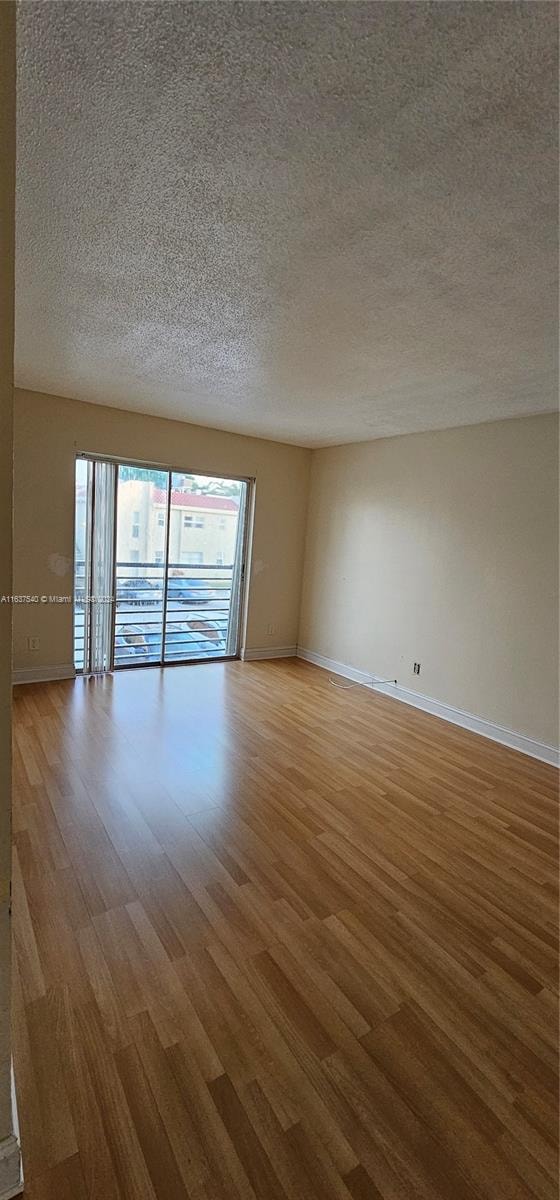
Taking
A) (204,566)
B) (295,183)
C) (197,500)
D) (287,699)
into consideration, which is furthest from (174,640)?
(295,183)

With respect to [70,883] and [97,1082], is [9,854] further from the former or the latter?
[70,883]

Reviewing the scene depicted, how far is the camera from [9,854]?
969mm

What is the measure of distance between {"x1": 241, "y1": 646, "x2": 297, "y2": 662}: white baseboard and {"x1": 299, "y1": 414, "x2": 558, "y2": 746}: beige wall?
62cm

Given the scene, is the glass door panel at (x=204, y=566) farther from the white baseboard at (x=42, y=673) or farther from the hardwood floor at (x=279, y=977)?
the hardwood floor at (x=279, y=977)

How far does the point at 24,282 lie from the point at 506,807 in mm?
3712

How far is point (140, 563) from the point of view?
4.80m

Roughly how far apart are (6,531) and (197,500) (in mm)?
4332

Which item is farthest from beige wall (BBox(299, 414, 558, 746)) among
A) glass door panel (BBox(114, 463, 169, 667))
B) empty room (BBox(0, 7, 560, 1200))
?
glass door panel (BBox(114, 463, 169, 667))

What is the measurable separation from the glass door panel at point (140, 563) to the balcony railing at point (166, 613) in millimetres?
10

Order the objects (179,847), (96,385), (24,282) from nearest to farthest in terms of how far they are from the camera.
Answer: (24,282) < (179,847) < (96,385)

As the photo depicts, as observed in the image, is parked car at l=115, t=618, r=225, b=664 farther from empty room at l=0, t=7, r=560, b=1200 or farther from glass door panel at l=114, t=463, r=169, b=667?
empty room at l=0, t=7, r=560, b=1200

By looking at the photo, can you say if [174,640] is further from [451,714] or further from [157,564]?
[451,714]

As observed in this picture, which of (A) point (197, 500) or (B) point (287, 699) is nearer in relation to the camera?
(B) point (287, 699)

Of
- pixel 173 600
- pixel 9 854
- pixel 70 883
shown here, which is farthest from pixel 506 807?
pixel 173 600
